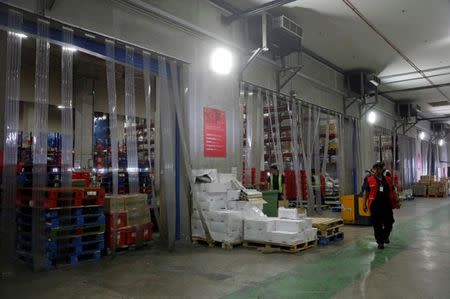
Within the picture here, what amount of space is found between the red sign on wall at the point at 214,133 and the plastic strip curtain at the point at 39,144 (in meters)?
2.94

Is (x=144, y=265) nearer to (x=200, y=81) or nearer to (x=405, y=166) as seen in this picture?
(x=200, y=81)

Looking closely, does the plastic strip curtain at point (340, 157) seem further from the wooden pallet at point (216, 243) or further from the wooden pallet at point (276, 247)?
the wooden pallet at point (216, 243)

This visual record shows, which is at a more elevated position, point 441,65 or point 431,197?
point 441,65

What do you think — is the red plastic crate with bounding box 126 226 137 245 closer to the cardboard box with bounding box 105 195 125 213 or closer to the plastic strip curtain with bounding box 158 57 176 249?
the cardboard box with bounding box 105 195 125 213

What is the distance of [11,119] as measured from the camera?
457 centimetres

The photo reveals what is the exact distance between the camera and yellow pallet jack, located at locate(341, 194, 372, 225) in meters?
Result: 8.68

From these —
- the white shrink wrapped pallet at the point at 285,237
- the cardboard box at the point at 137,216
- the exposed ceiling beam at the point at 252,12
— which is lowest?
the white shrink wrapped pallet at the point at 285,237

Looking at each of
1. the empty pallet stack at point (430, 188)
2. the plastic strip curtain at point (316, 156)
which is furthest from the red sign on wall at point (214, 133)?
the empty pallet stack at point (430, 188)

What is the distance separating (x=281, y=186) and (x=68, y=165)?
5.85 m

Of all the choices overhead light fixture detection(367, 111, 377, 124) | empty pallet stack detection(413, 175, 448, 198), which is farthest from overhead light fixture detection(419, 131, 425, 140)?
overhead light fixture detection(367, 111, 377, 124)

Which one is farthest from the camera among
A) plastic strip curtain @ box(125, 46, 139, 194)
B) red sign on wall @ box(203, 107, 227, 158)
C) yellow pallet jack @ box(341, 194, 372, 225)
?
yellow pallet jack @ box(341, 194, 372, 225)

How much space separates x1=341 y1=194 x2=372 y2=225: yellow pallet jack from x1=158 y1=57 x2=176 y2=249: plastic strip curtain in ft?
14.8

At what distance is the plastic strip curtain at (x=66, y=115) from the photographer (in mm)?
5027

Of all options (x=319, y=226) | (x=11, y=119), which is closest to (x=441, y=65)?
(x=319, y=226)
